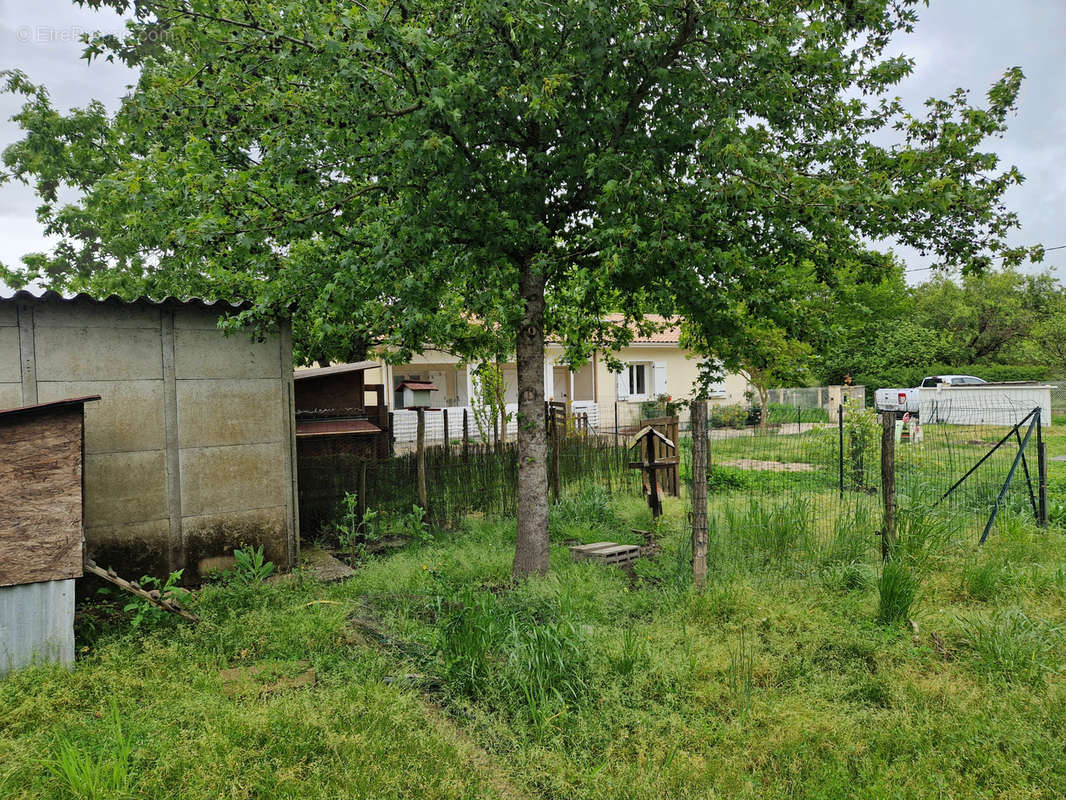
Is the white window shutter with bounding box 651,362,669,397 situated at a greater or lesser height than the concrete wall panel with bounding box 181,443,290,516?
greater

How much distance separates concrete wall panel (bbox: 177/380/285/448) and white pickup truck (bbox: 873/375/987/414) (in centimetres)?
2227

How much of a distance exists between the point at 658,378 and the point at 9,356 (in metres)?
22.7

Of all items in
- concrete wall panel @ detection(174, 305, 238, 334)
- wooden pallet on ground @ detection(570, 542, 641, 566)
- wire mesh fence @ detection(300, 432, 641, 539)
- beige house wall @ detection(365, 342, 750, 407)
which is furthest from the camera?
beige house wall @ detection(365, 342, 750, 407)

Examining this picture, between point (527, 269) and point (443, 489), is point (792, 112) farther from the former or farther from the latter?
point (443, 489)

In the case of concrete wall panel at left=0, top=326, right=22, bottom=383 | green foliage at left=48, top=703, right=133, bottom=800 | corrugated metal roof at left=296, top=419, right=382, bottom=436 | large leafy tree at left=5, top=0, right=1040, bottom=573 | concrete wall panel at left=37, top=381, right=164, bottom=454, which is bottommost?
green foliage at left=48, top=703, right=133, bottom=800

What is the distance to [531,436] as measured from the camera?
265 inches

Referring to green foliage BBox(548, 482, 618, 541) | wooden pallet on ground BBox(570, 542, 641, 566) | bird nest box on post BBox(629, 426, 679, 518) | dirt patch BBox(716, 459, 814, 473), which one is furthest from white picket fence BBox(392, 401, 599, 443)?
wooden pallet on ground BBox(570, 542, 641, 566)

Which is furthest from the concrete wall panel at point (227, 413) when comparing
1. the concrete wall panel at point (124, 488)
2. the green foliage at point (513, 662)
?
the green foliage at point (513, 662)

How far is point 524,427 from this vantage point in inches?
263

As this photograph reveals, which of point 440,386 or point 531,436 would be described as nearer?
point 531,436

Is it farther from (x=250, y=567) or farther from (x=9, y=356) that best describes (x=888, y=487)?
(x=9, y=356)

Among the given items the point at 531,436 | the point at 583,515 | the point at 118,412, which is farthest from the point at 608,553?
the point at 118,412

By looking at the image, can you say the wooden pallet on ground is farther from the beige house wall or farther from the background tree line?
the background tree line

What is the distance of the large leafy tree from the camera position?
5.28 metres
